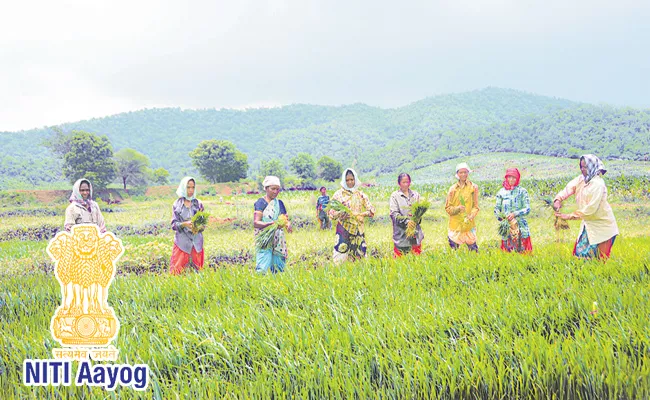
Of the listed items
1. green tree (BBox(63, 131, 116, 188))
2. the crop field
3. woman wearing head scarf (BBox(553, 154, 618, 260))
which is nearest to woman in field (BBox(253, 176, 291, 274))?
the crop field

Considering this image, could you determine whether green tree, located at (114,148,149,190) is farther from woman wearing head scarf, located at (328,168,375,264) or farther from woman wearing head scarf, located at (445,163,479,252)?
woman wearing head scarf, located at (445,163,479,252)

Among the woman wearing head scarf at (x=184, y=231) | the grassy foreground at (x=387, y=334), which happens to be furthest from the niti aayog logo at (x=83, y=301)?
the woman wearing head scarf at (x=184, y=231)

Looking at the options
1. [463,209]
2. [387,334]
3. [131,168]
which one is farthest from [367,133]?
[387,334]

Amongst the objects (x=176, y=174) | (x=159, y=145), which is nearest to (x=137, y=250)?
(x=176, y=174)

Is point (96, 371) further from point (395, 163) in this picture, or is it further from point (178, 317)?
point (395, 163)

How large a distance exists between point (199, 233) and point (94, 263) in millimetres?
3336

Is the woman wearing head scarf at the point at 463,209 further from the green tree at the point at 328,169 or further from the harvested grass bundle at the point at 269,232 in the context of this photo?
the green tree at the point at 328,169

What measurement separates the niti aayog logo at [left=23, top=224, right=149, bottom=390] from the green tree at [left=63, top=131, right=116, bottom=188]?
2034 centimetres

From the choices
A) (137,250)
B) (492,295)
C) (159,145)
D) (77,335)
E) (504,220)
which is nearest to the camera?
(77,335)

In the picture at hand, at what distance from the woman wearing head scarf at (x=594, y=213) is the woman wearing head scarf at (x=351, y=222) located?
255 cm

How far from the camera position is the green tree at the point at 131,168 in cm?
2200

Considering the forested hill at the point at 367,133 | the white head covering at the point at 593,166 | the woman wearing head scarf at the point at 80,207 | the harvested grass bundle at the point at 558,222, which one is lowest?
the harvested grass bundle at the point at 558,222

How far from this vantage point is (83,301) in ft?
8.14

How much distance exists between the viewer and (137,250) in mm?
8383
